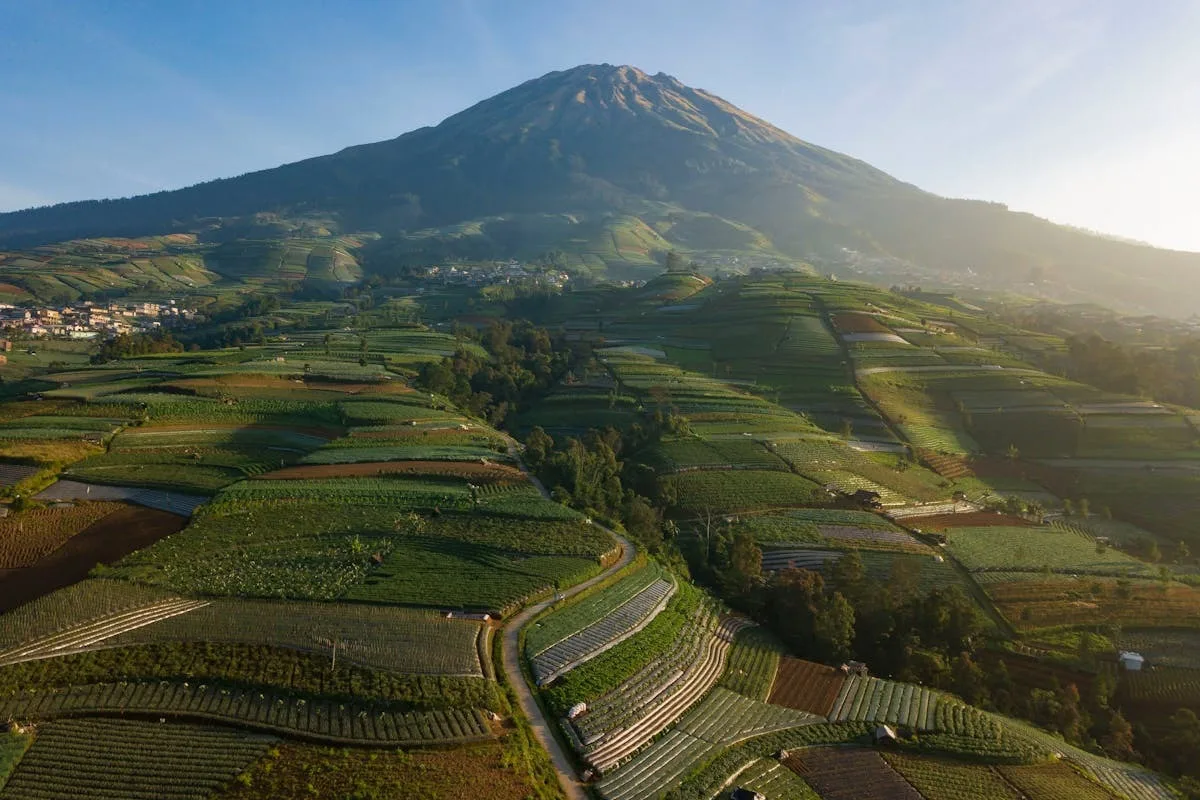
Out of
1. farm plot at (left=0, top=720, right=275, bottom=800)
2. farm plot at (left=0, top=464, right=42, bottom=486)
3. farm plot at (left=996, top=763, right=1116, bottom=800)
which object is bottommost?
farm plot at (left=996, top=763, right=1116, bottom=800)

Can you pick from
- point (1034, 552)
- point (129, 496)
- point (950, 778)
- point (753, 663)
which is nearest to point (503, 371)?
point (129, 496)

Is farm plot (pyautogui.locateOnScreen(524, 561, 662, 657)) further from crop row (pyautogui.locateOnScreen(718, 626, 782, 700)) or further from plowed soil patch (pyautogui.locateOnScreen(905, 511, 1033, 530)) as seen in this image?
plowed soil patch (pyautogui.locateOnScreen(905, 511, 1033, 530))

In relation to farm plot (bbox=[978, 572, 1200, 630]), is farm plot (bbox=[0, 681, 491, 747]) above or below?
above

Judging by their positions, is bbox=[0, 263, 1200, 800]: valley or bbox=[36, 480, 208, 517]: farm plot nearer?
bbox=[0, 263, 1200, 800]: valley

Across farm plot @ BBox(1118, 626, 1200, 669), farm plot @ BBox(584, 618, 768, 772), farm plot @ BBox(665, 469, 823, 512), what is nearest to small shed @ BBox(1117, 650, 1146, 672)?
farm plot @ BBox(1118, 626, 1200, 669)

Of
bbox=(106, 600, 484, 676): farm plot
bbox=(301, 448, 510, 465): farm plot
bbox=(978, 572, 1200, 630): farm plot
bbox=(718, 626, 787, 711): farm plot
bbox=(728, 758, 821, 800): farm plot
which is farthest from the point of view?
bbox=(301, 448, 510, 465): farm plot

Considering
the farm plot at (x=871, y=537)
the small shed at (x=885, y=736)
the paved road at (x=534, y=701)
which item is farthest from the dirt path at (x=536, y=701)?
the farm plot at (x=871, y=537)

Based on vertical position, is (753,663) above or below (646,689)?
below

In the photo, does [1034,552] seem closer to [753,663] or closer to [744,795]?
[753,663]
